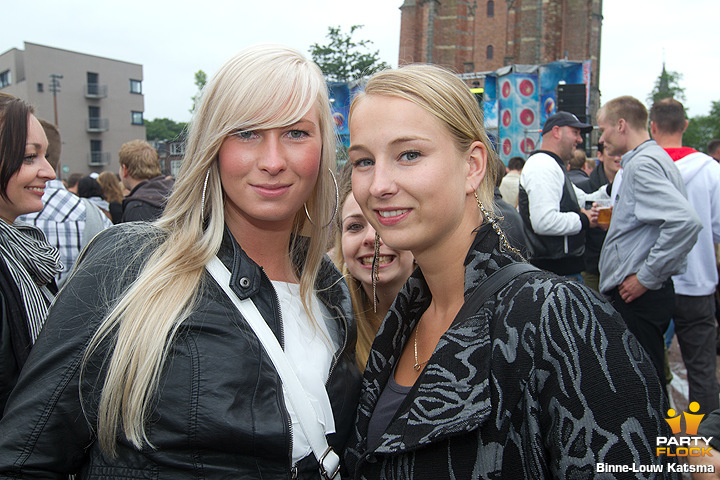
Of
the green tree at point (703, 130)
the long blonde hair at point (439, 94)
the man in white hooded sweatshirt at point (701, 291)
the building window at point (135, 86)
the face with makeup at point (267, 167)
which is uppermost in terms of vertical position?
the building window at point (135, 86)

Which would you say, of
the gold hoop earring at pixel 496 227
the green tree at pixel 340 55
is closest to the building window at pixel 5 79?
the green tree at pixel 340 55

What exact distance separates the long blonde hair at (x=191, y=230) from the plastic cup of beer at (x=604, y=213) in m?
3.67

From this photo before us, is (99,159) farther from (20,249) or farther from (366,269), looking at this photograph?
(366,269)

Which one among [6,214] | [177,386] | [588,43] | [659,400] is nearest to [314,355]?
[177,386]

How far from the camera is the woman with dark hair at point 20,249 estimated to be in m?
1.86

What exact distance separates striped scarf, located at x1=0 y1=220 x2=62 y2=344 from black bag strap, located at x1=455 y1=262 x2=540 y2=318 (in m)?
1.67

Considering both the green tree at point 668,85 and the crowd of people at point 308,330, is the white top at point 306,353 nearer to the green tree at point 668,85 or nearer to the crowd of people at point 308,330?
the crowd of people at point 308,330

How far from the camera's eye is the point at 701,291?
163 inches

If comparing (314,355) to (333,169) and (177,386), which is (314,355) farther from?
(333,169)

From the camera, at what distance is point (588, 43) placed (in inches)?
1230

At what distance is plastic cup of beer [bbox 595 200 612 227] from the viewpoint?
15.6ft

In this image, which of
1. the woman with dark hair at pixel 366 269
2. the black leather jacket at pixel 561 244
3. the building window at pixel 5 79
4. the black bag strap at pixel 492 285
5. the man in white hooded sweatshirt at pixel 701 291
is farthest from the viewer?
the building window at pixel 5 79

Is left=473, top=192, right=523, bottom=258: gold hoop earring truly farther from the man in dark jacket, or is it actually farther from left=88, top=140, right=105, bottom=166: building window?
left=88, top=140, right=105, bottom=166: building window

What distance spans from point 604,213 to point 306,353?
3.99 m
